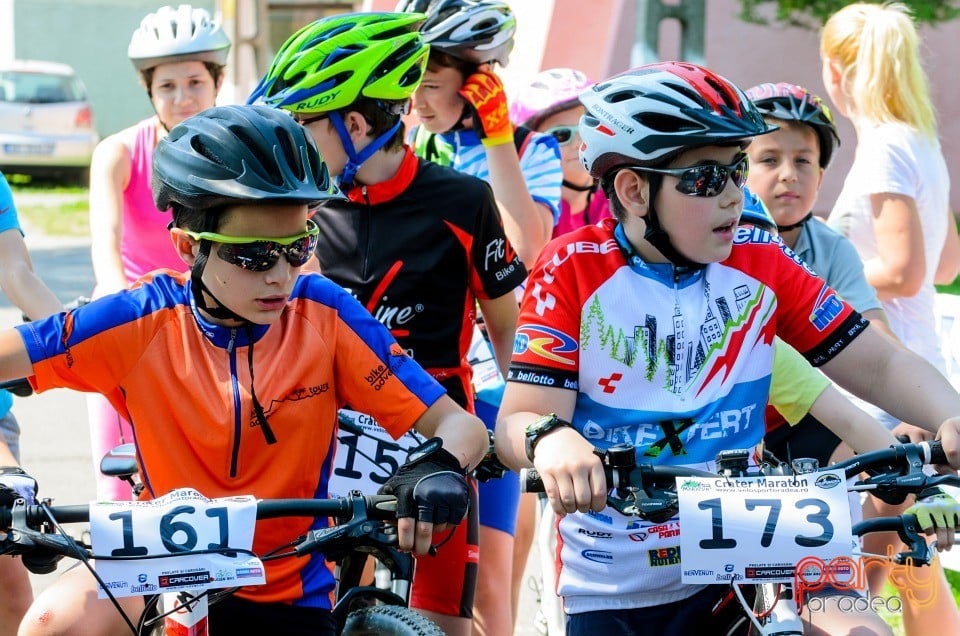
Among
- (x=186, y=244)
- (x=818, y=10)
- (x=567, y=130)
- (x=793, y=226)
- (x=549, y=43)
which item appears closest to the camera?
(x=186, y=244)

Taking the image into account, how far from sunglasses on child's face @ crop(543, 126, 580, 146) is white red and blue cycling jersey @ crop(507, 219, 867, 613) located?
342cm

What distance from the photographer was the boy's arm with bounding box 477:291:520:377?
4844mm

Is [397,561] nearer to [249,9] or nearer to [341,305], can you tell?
[341,305]

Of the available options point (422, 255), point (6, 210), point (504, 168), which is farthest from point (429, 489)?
point (6, 210)

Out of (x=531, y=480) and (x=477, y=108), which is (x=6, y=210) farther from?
(x=531, y=480)

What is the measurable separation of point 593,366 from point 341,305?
0.70m

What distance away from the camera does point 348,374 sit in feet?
12.4

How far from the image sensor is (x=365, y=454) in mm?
4543

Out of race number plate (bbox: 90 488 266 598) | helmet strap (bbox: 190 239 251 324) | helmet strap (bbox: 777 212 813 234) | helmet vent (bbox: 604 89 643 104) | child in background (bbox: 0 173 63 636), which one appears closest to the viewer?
race number plate (bbox: 90 488 266 598)

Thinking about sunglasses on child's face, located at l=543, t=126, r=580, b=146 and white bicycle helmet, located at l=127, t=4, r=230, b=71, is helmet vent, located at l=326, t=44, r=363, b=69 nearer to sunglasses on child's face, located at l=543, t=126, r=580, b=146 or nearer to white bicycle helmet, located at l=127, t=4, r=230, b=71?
white bicycle helmet, located at l=127, t=4, r=230, b=71

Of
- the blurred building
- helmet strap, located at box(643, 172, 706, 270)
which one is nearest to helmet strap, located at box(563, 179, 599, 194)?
helmet strap, located at box(643, 172, 706, 270)

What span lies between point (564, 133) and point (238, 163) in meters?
3.72

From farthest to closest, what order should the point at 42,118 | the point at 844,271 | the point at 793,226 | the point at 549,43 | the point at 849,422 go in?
1. the point at 42,118
2. the point at 549,43
3. the point at 793,226
4. the point at 844,271
5. the point at 849,422

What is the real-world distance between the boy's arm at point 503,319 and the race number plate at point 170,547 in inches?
74.1
